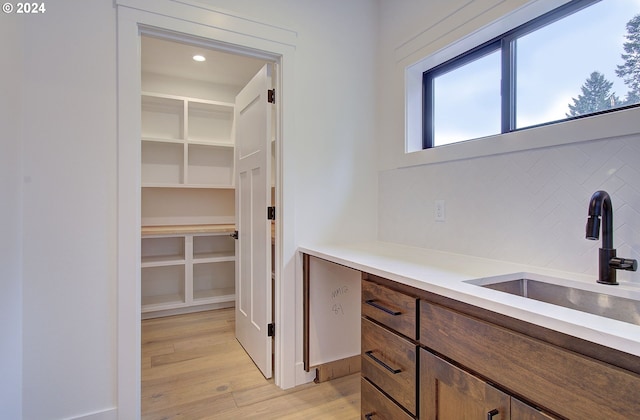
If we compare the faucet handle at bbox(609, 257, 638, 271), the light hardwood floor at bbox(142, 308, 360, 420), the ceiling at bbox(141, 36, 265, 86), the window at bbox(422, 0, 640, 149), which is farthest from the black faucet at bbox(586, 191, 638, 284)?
the ceiling at bbox(141, 36, 265, 86)

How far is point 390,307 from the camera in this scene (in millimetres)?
1286

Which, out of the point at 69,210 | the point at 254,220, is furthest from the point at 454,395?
the point at 69,210

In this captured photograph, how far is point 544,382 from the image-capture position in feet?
2.53

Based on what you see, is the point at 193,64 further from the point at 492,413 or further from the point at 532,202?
the point at 492,413

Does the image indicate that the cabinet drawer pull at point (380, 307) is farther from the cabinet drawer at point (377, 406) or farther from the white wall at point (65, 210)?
the white wall at point (65, 210)

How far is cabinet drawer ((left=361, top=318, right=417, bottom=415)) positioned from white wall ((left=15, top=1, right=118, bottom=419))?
123 cm

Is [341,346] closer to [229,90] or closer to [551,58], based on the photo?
[551,58]

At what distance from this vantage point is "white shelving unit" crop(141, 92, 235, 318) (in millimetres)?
3246

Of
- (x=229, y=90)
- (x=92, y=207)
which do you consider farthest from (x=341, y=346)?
(x=229, y=90)

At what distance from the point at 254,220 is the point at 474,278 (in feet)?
4.80

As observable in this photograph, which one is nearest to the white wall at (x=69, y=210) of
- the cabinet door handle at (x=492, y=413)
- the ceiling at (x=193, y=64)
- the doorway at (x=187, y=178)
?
the ceiling at (x=193, y=64)

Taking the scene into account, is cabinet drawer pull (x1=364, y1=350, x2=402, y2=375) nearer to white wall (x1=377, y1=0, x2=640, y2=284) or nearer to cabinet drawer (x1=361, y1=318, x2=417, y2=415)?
cabinet drawer (x1=361, y1=318, x2=417, y2=415)

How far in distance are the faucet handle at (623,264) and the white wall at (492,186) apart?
0.11m

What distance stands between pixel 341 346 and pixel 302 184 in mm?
1104
